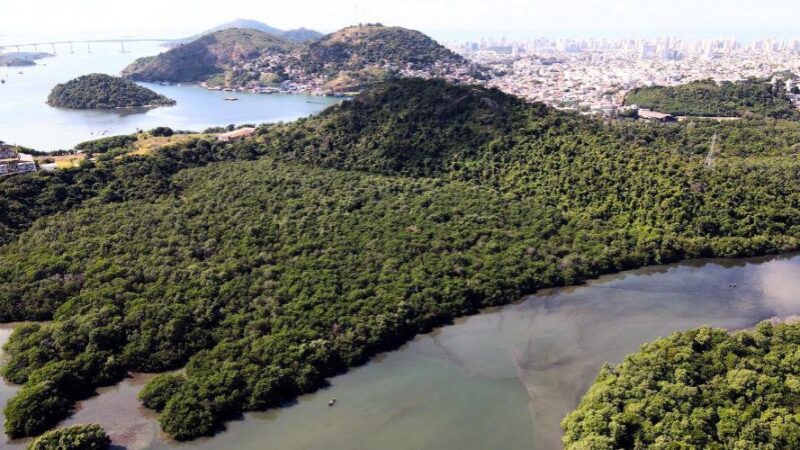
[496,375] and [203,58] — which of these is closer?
[496,375]

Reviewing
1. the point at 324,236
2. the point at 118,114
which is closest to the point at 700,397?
the point at 324,236

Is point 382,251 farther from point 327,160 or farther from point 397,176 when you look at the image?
point 327,160

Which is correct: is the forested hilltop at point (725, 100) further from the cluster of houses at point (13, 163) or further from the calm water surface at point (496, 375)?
the cluster of houses at point (13, 163)

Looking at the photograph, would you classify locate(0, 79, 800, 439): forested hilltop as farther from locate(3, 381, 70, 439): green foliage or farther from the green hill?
the green hill

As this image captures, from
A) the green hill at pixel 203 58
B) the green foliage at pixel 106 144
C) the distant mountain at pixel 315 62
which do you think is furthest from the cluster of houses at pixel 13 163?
the green hill at pixel 203 58

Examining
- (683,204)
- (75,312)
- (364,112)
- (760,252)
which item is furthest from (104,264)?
(760,252)

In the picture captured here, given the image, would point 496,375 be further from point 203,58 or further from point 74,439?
point 203,58
